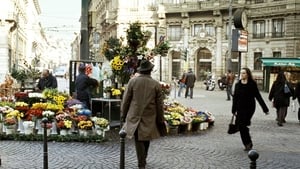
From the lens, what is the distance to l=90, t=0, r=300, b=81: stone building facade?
172 ft

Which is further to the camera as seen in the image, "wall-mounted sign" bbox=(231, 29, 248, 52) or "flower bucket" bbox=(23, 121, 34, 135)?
"wall-mounted sign" bbox=(231, 29, 248, 52)

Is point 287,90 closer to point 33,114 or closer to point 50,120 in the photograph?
point 50,120

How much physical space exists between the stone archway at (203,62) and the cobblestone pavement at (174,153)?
153 ft

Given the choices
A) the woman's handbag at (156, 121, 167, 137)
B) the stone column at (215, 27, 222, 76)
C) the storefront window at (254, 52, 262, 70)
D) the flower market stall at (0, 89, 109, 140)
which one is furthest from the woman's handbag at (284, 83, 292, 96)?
the stone column at (215, 27, 222, 76)

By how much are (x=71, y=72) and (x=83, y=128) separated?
15.5ft

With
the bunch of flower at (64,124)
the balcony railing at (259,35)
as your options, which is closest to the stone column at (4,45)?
the balcony railing at (259,35)

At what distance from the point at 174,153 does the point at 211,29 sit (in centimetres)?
5037

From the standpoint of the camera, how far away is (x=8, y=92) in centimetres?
2205

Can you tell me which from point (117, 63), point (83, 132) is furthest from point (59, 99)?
point (83, 132)

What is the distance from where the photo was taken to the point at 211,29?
60.0 metres

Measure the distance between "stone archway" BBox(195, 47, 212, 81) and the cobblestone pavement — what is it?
4663cm

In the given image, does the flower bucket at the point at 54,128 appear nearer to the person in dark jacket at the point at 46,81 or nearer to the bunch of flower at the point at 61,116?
the bunch of flower at the point at 61,116

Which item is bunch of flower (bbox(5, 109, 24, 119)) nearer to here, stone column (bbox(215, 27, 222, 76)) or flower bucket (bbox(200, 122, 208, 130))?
flower bucket (bbox(200, 122, 208, 130))

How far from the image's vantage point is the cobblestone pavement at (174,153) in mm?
9391
